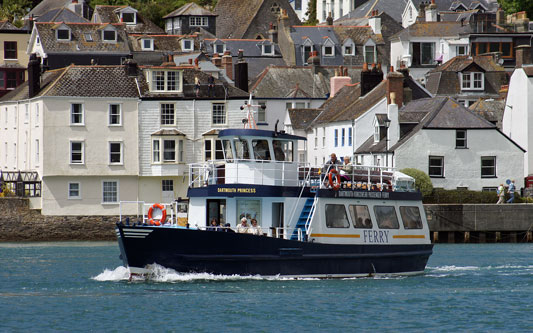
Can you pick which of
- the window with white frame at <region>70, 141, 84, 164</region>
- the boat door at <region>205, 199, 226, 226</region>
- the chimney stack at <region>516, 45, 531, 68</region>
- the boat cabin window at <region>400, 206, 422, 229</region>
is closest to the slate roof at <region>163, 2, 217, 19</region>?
the chimney stack at <region>516, 45, 531, 68</region>

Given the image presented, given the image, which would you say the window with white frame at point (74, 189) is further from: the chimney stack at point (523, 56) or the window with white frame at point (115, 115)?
the chimney stack at point (523, 56)

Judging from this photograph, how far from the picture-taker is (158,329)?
30.6 meters

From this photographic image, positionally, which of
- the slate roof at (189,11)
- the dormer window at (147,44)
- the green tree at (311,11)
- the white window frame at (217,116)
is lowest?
the white window frame at (217,116)

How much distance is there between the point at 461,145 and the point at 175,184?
17.6 m

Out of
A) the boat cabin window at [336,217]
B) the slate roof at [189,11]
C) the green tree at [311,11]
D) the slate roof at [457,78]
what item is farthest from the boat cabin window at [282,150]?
the green tree at [311,11]

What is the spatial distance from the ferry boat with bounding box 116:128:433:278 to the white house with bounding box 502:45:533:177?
35772mm

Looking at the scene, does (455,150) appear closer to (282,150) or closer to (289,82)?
(289,82)

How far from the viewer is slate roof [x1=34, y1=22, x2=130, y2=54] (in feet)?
288

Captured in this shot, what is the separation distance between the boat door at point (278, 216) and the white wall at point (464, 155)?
1103 inches

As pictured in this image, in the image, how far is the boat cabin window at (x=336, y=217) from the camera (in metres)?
39.3

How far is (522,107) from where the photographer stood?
2987 inches

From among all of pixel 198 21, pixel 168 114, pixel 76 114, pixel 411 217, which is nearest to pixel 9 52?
pixel 76 114

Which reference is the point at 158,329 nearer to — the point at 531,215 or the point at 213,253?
the point at 213,253

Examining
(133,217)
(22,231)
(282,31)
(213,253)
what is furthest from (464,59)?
(213,253)
